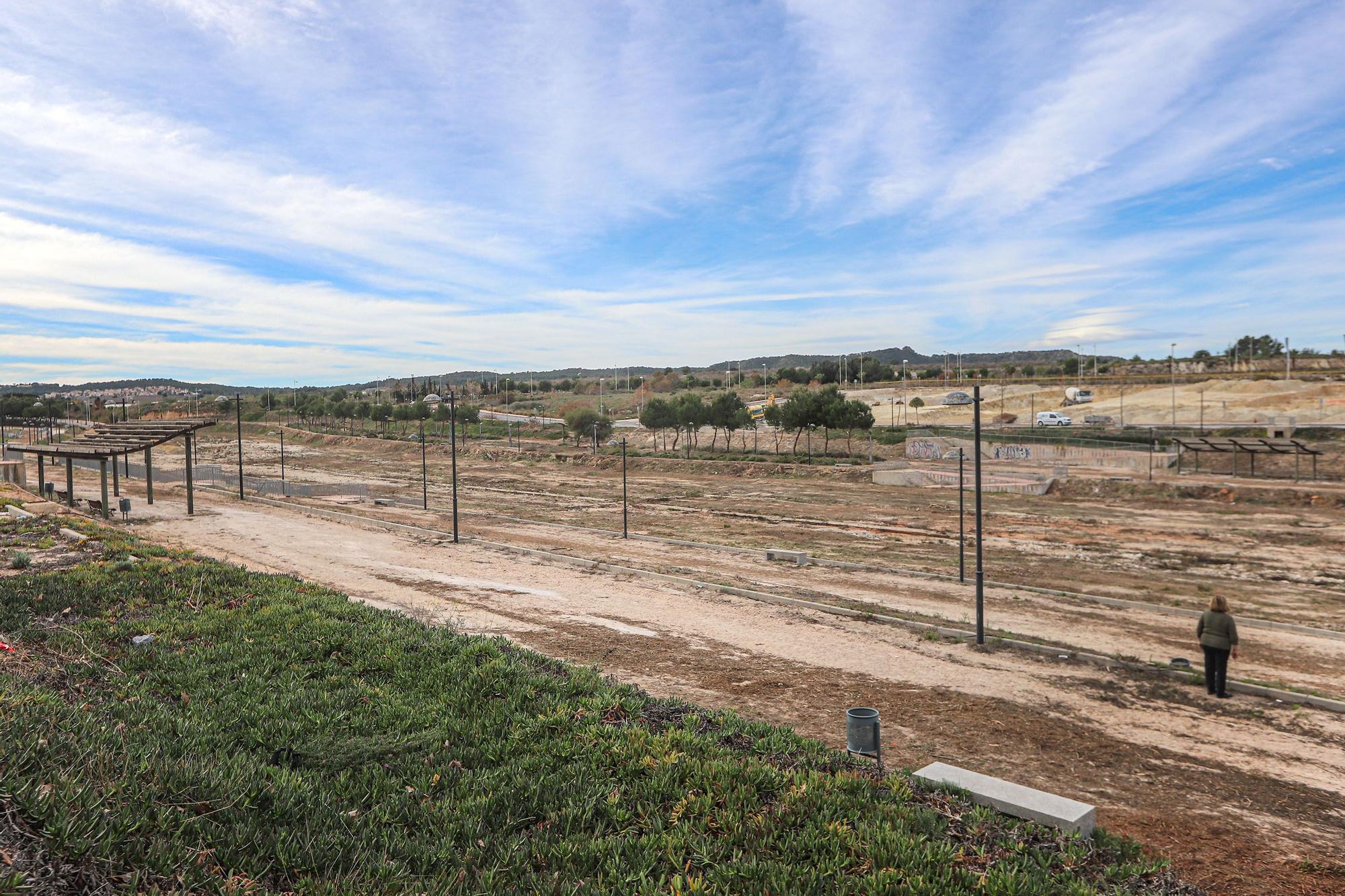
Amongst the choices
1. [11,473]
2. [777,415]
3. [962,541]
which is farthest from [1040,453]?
[11,473]

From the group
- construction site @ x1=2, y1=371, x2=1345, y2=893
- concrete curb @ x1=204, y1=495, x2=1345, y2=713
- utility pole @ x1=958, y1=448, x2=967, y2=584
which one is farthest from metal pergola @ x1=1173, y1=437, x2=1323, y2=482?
concrete curb @ x1=204, y1=495, x2=1345, y2=713

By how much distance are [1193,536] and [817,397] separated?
3422 cm

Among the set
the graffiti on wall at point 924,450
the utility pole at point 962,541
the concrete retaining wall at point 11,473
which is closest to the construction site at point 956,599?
the utility pole at point 962,541

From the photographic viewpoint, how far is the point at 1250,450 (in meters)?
47.5

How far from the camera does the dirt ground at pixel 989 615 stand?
33.4ft

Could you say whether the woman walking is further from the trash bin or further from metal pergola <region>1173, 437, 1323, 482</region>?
metal pergola <region>1173, 437, 1323, 482</region>

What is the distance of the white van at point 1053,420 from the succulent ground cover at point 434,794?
82.7m

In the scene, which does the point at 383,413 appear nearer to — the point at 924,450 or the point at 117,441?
Answer: the point at 924,450

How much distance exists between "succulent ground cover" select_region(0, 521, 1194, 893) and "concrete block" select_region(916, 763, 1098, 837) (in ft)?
0.59

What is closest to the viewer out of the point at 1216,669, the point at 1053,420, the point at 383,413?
the point at 1216,669

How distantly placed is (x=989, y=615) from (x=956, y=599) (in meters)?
1.56

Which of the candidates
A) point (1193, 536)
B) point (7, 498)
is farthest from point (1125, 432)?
point (7, 498)

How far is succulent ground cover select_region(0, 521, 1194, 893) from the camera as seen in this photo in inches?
202

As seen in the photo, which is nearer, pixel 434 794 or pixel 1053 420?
pixel 434 794
